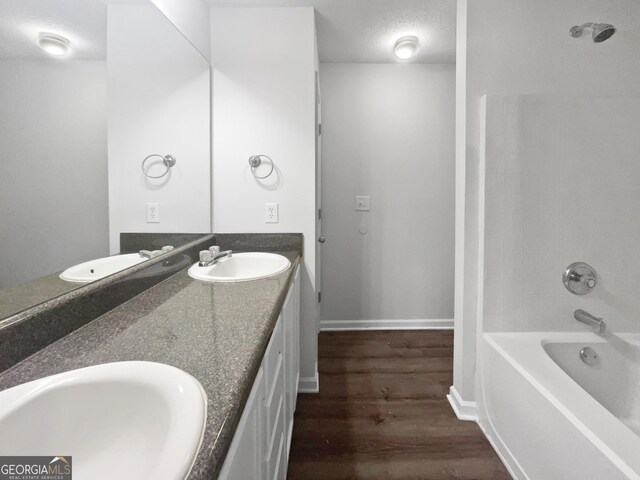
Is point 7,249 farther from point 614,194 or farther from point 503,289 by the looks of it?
point 614,194

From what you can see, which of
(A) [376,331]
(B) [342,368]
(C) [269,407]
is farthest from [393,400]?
(C) [269,407]

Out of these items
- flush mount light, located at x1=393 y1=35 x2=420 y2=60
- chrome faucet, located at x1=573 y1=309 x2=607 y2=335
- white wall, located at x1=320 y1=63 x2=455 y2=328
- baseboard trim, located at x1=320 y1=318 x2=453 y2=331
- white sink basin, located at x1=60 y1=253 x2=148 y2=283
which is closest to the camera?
white sink basin, located at x1=60 y1=253 x2=148 y2=283

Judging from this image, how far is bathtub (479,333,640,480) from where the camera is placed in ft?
2.71

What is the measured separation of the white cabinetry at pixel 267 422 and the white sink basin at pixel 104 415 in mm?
122

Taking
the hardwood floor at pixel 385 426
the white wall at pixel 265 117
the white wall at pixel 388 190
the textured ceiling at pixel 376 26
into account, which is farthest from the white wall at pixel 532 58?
the white wall at pixel 388 190

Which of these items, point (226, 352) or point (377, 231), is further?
point (377, 231)

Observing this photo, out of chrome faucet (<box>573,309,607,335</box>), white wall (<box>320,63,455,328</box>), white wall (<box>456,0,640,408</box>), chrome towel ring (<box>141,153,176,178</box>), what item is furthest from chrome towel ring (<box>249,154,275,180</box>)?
chrome faucet (<box>573,309,607,335</box>)

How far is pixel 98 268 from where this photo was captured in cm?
90

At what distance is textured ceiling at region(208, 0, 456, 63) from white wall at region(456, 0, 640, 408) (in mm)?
418

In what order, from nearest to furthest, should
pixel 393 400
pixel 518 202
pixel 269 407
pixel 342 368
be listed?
pixel 269 407 < pixel 518 202 < pixel 393 400 < pixel 342 368

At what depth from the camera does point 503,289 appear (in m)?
1.48

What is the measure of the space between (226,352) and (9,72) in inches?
30.5

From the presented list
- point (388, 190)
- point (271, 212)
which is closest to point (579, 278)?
point (388, 190)

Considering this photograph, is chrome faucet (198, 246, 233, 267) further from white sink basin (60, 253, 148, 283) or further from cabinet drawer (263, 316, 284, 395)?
cabinet drawer (263, 316, 284, 395)
